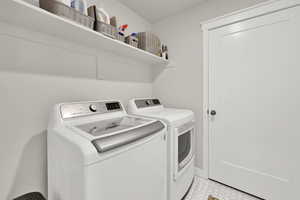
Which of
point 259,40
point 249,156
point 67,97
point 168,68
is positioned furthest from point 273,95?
point 67,97

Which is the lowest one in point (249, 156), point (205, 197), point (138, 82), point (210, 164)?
point (205, 197)

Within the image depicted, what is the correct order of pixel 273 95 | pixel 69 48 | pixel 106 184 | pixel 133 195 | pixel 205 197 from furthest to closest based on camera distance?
pixel 205 197, pixel 273 95, pixel 69 48, pixel 133 195, pixel 106 184

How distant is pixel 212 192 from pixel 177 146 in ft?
2.89

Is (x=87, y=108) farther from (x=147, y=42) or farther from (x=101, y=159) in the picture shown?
(x=147, y=42)

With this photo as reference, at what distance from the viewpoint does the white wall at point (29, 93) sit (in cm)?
92

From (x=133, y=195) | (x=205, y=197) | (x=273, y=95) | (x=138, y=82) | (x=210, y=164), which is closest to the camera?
(x=133, y=195)

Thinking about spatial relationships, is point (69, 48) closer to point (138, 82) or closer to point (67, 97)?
point (67, 97)

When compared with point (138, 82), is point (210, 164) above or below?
below

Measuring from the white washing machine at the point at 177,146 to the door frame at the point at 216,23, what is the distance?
34 centimetres

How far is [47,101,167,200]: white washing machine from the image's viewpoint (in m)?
0.63

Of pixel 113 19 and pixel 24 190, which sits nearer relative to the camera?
pixel 24 190

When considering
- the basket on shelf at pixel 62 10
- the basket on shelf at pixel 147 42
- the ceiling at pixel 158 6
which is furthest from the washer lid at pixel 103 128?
the ceiling at pixel 158 6

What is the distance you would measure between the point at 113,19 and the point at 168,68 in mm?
1148

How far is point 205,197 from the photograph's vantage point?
4.84ft
